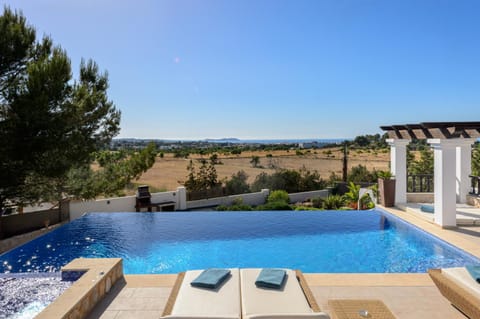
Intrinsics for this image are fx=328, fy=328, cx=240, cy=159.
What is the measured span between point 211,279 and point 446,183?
23.6 ft

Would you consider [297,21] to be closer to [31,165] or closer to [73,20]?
[73,20]

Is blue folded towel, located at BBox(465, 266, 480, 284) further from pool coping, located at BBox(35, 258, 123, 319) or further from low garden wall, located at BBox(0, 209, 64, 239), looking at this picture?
low garden wall, located at BBox(0, 209, 64, 239)

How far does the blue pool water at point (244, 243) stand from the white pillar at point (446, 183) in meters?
0.81

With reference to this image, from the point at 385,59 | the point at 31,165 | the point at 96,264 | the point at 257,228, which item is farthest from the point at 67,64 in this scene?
the point at 385,59

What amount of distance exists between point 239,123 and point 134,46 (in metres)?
21.8

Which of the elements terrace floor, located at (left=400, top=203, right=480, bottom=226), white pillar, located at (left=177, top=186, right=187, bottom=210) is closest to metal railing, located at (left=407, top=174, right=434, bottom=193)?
terrace floor, located at (left=400, top=203, right=480, bottom=226)

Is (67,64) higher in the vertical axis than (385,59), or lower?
lower

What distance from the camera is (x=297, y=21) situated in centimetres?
1304

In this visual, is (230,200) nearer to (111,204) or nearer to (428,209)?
(111,204)

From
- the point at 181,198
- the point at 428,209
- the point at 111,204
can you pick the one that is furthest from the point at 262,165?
the point at 428,209

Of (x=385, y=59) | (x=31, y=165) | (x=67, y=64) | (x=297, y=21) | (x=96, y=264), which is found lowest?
(x=96, y=264)

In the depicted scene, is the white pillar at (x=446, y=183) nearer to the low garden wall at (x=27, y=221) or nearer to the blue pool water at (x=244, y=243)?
the blue pool water at (x=244, y=243)

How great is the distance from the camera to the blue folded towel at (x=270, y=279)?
159 inches

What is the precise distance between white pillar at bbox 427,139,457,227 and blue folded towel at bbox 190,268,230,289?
6760 mm
